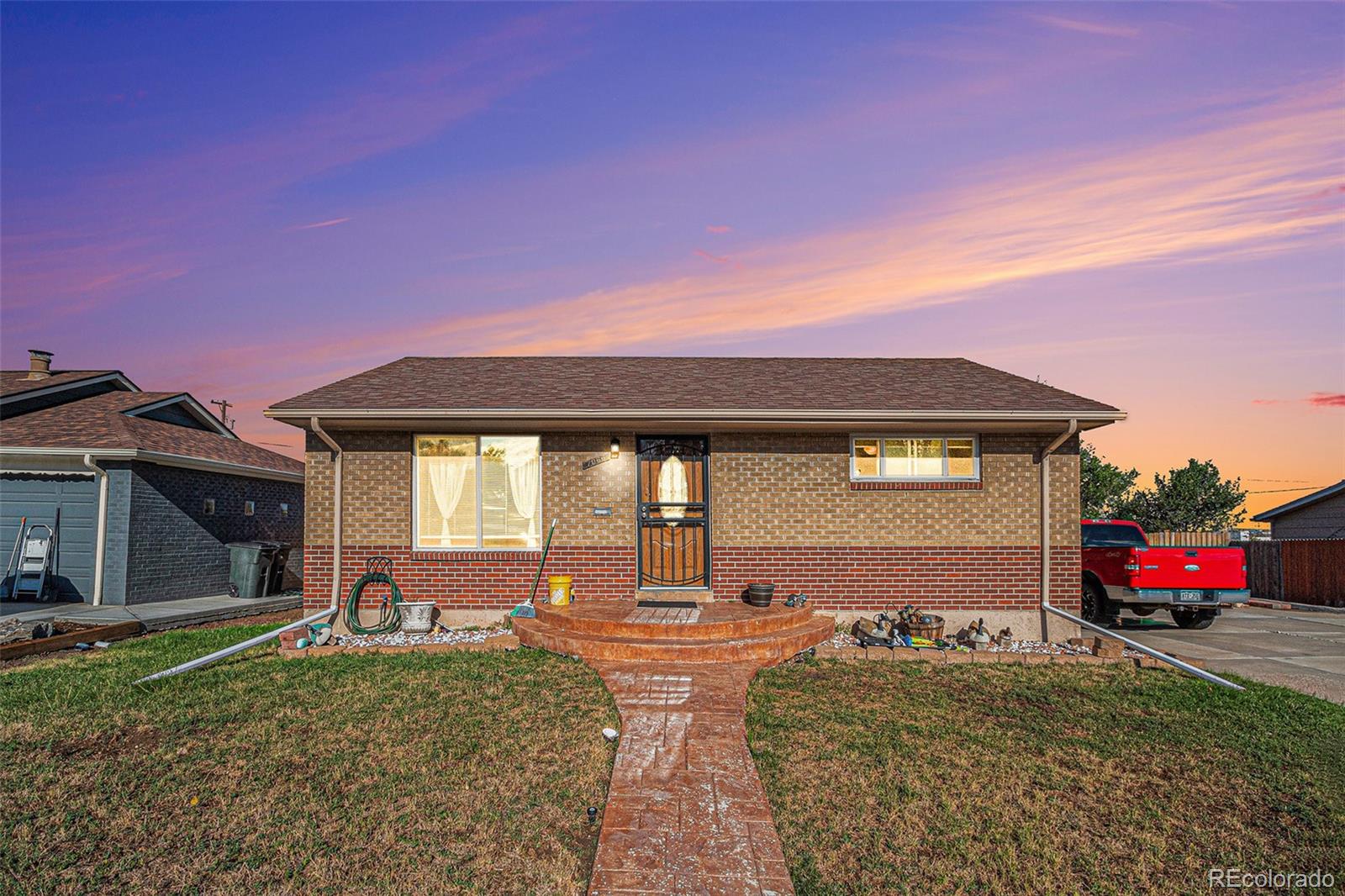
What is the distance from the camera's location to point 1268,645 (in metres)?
10.7

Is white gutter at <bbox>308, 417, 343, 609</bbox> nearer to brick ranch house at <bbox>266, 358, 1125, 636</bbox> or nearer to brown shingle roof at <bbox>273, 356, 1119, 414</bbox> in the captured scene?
brick ranch house at <bbox>266, 358, 1125, 636</bbox>

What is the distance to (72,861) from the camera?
3.79m

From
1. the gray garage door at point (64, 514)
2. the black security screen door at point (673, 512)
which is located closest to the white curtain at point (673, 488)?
the black security screen door at point (673, 512)

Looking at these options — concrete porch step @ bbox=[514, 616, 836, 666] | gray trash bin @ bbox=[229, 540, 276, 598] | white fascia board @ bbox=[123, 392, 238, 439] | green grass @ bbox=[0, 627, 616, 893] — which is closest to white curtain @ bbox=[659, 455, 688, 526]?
concrete porch step @ bbox=[514, 616, 836, 666]

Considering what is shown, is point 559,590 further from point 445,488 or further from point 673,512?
point 445,488

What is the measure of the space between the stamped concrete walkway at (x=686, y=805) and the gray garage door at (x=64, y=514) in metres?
11.2

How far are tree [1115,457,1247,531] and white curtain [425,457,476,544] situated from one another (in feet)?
87.5

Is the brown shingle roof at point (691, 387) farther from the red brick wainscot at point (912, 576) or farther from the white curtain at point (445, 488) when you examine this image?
the red brick wainscot at point (912, 576)

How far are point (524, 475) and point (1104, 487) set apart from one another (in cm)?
2642

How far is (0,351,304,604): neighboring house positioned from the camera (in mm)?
12406

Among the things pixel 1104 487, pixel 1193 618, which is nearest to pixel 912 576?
pixel 1193 618

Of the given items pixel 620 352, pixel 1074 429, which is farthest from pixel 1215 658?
pixel 620 352

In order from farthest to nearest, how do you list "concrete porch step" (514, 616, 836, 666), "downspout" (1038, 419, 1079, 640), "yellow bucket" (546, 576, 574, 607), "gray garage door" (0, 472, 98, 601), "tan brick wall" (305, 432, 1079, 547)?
"gray garage door" (0, 472, 98, 601), "tan brick wall" (305, 432, 1079, 547), "downspout" (1038, 419, 1079, 640), "yellow bucket" (546, 576, 574, 607), "concrete porch step" (514, 616, 836, 666)

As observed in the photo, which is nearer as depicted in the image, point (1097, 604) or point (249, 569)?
point (1097, 604)
